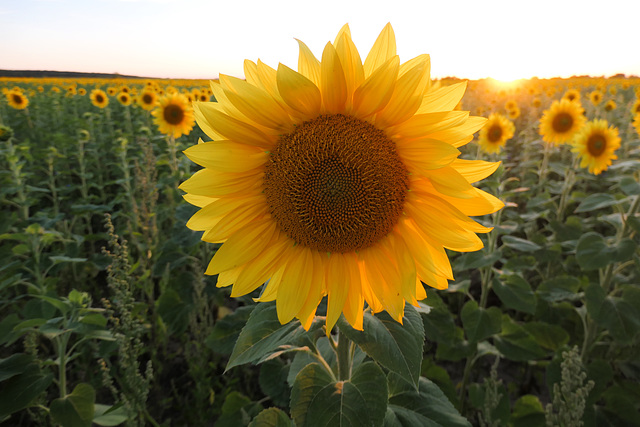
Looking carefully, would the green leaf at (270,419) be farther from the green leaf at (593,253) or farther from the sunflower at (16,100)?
the sunflower at (16,100)

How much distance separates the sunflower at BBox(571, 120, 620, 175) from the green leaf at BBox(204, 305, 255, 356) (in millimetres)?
5388

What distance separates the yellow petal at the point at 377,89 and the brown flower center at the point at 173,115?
5.99m

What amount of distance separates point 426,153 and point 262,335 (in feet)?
2.65

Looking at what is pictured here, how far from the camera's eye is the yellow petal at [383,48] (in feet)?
3.74

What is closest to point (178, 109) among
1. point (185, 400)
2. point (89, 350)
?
point (89, 350)

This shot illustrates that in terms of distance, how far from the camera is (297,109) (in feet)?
3.77

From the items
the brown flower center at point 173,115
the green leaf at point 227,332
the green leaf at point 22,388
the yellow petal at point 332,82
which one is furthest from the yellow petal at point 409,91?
the brown flower center at point 173,115

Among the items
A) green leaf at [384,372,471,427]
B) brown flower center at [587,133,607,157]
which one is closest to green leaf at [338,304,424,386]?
green leaf at [384,372,471,427]

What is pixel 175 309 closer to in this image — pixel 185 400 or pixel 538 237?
pixel 185 400

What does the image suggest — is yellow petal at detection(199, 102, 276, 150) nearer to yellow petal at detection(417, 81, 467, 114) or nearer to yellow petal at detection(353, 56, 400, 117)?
yellow petal at detection(353, 56, 400, 117)

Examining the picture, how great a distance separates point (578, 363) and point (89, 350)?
3.66 meters

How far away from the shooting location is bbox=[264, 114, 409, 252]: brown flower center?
3.88 feet

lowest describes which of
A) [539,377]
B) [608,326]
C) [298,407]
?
[539,377]

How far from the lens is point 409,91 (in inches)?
42.3
